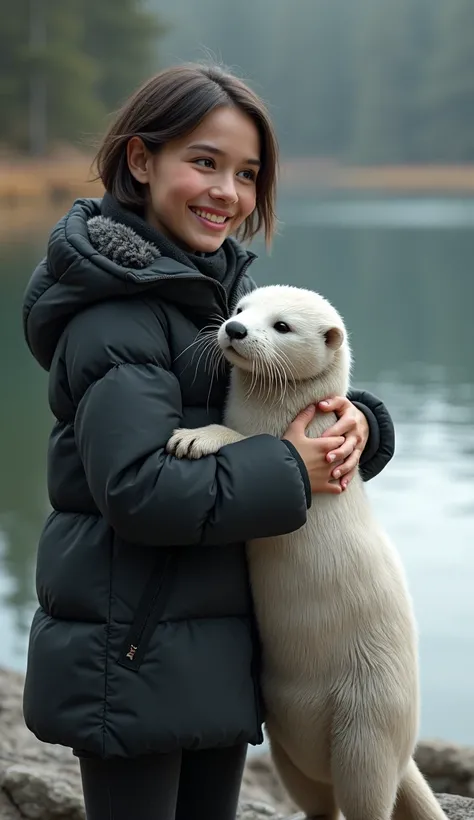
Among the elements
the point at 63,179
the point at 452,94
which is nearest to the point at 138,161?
the point at 63,179

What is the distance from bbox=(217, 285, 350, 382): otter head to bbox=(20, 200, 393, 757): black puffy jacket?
0.08 metres

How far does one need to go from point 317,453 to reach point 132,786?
0.55 metres

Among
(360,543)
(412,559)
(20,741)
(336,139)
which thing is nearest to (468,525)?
(412,559)

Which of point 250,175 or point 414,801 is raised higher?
point 250,175

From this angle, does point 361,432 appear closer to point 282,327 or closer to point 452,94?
point 282,327

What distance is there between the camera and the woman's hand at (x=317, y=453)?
1646 mm

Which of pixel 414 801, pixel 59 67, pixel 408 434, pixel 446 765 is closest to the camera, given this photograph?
pixel 414 801

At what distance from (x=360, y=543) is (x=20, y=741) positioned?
151cm

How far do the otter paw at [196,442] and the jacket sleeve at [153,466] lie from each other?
13mm

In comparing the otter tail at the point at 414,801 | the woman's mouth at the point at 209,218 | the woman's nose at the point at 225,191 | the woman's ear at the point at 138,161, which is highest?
the woman's ear at the point at 138,161

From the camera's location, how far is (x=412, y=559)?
479 cm

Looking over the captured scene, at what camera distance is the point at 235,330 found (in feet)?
5.36

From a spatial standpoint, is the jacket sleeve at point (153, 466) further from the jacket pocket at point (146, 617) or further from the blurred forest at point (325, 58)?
the blurred forest at point (325, 58)

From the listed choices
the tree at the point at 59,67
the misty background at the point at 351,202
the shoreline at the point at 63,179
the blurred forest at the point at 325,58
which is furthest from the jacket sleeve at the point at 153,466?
the blurred forest at the point at 325,58
